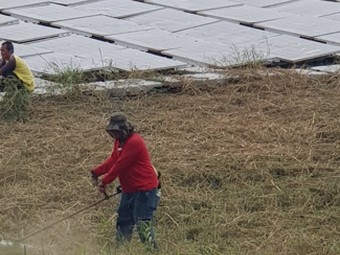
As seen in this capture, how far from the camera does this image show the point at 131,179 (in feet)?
25.4

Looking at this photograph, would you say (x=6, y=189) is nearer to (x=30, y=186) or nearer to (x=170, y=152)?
(x=30, y=186)

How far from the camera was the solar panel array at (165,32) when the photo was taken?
12.8 m

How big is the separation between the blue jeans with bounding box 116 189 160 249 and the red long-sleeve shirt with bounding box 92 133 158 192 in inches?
2.3

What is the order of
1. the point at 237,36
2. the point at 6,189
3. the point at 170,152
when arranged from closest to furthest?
the point at 6,189 < the point at 170,152 < the point at 237,36

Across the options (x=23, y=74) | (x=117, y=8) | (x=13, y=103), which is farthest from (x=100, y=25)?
(x=13, y=103)

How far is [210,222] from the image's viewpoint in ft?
27.3

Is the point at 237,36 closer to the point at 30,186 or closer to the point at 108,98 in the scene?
the point at 108,98

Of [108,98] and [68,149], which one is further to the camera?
[108,98]

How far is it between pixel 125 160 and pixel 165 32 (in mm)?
6546

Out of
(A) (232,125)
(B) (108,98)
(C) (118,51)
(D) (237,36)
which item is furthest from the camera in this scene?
(D) (237,36)

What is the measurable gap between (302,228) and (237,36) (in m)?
6.09

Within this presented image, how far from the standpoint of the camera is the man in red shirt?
7.62 meters

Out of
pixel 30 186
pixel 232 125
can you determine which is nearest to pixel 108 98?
pixel 232 125

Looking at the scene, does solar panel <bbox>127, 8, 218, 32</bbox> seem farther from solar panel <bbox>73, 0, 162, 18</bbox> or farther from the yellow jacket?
the yellow jacket
